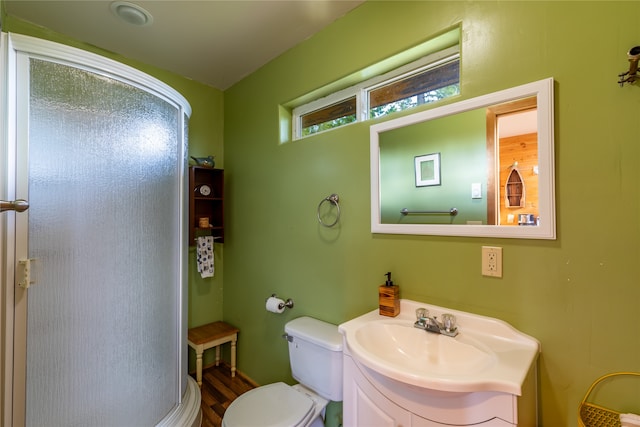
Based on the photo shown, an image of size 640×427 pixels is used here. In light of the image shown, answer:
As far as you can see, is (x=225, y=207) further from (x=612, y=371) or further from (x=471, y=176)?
(x=612, y=371)

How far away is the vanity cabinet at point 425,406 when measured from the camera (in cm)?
79

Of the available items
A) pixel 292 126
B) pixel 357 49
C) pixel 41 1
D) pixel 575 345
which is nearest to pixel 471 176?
pixel 575 345

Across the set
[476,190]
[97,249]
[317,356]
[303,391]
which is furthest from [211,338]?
[476,190]

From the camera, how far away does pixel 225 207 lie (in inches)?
96.6

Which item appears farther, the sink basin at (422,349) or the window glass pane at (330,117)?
the window glass pane at (330,117)

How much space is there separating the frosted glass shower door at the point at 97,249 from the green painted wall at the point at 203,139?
2.48 ft

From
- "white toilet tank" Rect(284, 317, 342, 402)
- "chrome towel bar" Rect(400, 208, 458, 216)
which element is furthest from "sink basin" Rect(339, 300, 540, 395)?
"chrome towel bar" Rect(400, 208, 458, 216)

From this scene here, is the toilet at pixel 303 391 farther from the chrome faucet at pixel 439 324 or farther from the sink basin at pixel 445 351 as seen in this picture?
the chrome faucet at pixel 439 324

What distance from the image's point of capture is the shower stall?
1.07 metres

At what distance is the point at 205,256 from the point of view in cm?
230

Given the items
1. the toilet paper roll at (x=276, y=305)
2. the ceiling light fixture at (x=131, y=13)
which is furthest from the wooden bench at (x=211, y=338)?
the ceiling light fixture at (x=131, y=13)

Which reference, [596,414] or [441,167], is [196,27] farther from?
[596,414]

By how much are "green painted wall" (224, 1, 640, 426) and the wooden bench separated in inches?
19.3

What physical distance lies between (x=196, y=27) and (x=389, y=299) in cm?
191
